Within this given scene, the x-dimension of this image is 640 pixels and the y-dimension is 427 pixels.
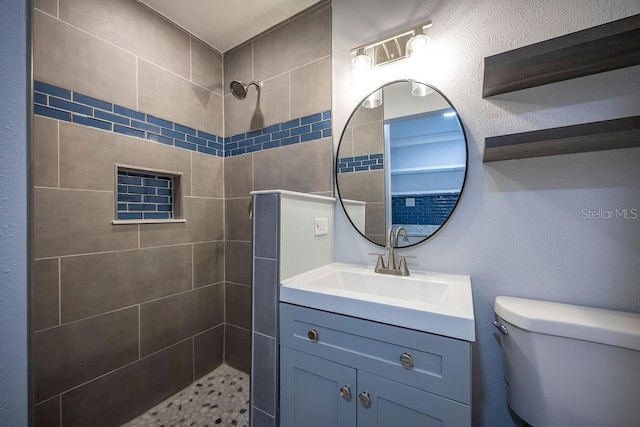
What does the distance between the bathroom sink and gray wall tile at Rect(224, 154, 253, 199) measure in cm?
88

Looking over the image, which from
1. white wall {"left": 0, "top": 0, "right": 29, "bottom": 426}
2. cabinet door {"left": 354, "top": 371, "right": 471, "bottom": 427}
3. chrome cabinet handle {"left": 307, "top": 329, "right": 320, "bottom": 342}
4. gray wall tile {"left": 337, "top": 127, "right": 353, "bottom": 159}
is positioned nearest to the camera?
white wall {"left": 0, "top": 0, "right": 29, "bottom": 426}

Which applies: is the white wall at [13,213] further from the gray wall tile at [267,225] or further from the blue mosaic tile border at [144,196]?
the blue mosaic tile border at [144,196]

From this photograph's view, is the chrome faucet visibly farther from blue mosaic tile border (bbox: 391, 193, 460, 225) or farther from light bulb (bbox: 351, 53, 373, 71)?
light bulb (bbox: 351, 53, 373, 71)

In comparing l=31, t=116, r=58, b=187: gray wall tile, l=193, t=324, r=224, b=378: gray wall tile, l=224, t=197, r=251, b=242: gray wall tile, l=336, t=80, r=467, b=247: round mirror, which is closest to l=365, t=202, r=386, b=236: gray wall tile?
l=336, t=80, r=467, b=247: round mirror

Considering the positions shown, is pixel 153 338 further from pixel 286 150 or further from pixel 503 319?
pixel 503 319

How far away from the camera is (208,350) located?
1792 mm

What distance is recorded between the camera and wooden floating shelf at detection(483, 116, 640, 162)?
780 millimetres

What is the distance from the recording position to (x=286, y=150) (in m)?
1.63

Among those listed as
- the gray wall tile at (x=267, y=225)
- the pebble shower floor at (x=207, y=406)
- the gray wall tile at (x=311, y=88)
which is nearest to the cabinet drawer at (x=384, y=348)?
the gray wall tile at (x=267, y=225)

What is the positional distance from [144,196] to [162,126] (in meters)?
0.45

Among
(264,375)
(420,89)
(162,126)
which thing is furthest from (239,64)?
(264,375)

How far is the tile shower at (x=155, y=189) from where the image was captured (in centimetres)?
114

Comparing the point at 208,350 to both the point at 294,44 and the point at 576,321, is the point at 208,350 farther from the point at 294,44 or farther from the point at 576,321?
the point at 294,44

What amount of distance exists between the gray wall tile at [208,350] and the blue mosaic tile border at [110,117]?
1332mm
